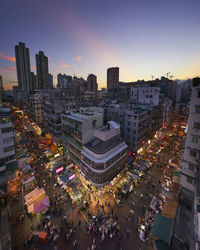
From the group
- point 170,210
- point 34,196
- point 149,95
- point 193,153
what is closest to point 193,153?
point 193,153

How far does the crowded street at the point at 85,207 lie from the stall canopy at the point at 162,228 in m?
3.56

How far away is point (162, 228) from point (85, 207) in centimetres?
1493

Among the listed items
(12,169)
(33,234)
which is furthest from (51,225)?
(12,169)

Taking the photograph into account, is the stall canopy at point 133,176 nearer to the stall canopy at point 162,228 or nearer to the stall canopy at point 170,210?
the stall canopy at point 170,210

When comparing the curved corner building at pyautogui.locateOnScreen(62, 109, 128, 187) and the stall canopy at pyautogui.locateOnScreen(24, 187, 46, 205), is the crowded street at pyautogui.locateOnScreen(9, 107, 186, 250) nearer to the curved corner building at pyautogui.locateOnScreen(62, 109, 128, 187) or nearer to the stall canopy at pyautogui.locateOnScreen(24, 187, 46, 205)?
the stall canopy at pyautogui.locateOnScreen(24, 187, 46, 205)

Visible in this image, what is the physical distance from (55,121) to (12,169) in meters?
22.6

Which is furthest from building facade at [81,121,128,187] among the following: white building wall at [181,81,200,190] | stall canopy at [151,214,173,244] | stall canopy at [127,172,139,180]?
white building wall at [181,81,200,190]

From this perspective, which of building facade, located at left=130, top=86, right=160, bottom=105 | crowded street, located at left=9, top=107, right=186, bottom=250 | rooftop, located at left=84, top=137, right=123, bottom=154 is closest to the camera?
crowded street, located at left=9, top=107, right=186, bottom=250

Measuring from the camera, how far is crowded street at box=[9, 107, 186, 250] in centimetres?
1858

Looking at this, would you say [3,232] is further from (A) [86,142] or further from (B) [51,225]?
(A) [86,142]

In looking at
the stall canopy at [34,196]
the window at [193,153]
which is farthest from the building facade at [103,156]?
the window at [193,153]

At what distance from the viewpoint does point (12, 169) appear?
79.2 ft

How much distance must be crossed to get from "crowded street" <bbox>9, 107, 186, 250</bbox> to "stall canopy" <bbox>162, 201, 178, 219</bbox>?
1209 mm

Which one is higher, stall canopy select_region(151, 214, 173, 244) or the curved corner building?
the curved corner building
